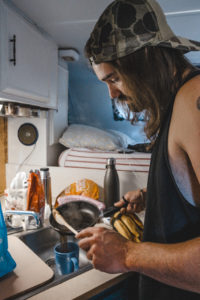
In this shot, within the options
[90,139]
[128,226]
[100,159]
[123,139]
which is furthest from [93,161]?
[128,226]

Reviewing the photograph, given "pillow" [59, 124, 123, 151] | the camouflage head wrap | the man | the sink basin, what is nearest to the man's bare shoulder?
the man

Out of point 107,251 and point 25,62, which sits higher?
point 25,62

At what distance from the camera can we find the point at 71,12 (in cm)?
117

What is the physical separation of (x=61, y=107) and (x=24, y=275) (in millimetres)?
1370

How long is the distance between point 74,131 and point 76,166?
1.03 feet

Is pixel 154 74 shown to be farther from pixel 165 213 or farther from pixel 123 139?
pixel 123 139

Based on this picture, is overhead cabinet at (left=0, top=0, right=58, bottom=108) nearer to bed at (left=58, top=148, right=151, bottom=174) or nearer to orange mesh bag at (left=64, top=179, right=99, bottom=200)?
bed at (left=58, top=148, right=151, bottom=174)

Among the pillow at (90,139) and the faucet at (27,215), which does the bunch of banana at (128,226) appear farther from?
the pillow at (90,139)

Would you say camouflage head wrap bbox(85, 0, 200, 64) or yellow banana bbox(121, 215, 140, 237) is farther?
yellow banana bbox(121, 215, 140, 237)

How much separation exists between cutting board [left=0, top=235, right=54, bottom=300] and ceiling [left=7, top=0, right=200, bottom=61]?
1186 millimetres

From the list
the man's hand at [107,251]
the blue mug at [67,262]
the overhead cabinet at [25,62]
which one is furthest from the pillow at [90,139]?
the man's hand at [107,251]

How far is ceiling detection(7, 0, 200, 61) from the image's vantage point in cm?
108

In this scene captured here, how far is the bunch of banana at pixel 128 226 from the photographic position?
975 mm

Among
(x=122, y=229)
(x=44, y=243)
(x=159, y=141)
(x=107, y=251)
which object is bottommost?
(x=44, y=243)
